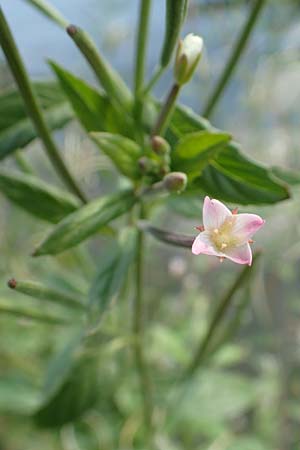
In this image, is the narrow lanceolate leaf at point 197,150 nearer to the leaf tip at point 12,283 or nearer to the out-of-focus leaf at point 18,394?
the leaf tip at point 12,283

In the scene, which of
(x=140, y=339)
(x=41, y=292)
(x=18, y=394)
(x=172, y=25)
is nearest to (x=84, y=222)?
(x=41, y=292)

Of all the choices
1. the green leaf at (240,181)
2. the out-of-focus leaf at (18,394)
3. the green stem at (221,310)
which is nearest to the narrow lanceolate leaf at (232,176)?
the green leaf at (240,181)

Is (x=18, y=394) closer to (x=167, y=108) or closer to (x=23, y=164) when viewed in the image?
(x=23, y=164)

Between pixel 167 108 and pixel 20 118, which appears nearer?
pixel 167 108

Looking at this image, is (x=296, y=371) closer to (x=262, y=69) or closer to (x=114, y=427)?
(x=114, y=427)

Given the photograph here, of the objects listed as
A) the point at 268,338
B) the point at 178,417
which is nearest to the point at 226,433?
the point at 178,417

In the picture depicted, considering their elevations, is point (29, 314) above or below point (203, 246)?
below
